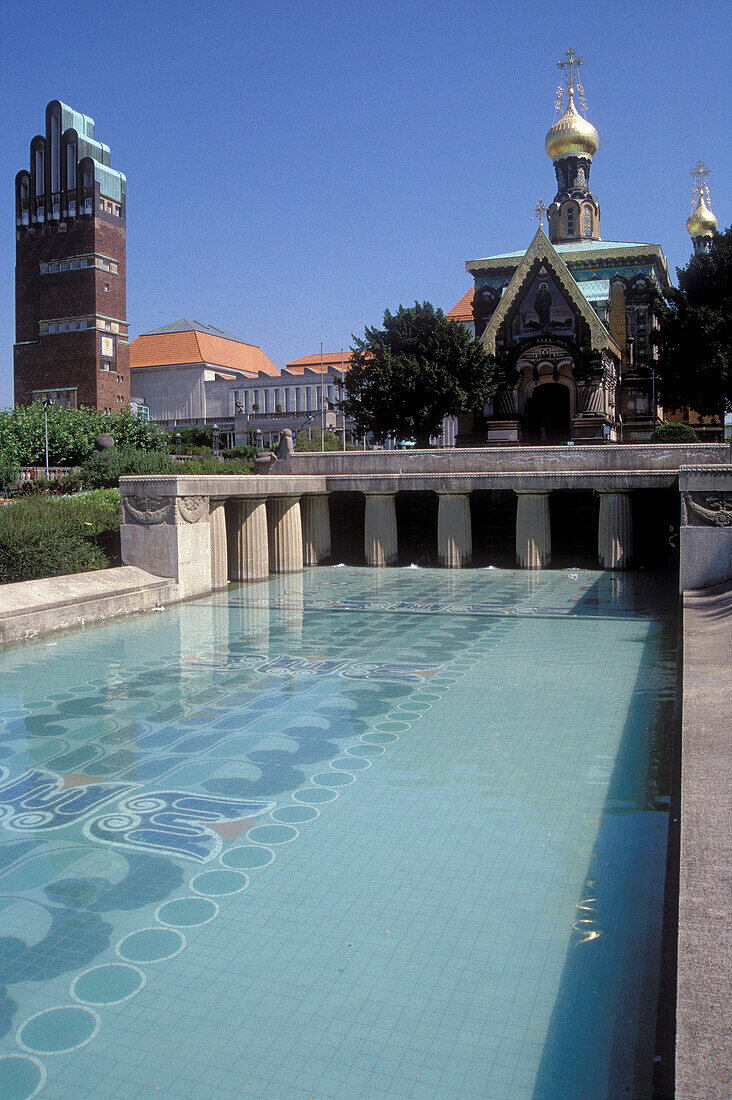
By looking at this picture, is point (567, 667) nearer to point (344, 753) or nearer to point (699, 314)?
point (344, 753)

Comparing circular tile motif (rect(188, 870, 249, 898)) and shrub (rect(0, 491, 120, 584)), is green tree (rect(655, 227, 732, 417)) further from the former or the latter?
circular tile motif (rect(188, 870, 249, 898))

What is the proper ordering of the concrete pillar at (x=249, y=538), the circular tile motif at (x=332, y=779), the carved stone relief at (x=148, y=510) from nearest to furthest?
the circular tile motif at (x=332, y=779)
the carved stone relief at (x=148, y=510)
the concrete pillar at (x=249, y=538)

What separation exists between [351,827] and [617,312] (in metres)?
42.5

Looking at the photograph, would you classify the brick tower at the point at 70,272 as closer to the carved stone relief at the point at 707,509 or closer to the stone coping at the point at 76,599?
the stone coping at the point at 76,599

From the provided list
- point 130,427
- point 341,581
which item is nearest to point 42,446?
point 130,427

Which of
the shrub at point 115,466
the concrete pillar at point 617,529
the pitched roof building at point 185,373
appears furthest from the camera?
the pitched roof building at point 185,373

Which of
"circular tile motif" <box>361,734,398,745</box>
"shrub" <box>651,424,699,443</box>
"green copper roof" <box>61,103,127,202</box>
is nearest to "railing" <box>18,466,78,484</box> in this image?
"shrub" <box>651,424,699,443</box>

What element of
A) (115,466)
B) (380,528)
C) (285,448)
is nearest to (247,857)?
(380,528)

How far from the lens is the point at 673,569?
24734 mm

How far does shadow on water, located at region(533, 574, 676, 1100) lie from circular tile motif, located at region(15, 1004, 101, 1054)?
2.17 metres

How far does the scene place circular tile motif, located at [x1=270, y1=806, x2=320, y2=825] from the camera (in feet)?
23.0

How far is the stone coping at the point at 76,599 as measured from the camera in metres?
14.3

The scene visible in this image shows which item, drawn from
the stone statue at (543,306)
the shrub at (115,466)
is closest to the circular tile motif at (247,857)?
the shrub at (115,466)

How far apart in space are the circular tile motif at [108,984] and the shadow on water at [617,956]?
84.6 inches
